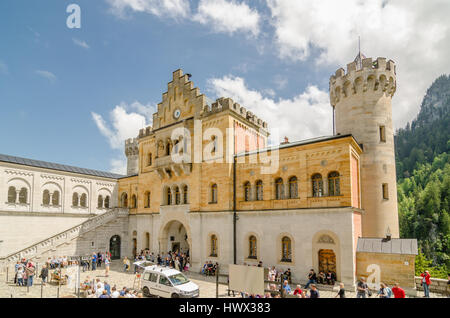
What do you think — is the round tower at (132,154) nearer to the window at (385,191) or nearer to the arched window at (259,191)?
the arched window at (259,191)

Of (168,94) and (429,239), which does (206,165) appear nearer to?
(168,94)

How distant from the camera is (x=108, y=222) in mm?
33750

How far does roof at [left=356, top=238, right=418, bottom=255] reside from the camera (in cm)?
1917

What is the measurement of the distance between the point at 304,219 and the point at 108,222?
2340 cm

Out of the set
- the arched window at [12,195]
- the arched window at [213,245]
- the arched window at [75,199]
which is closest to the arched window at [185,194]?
the arched window at [213,245]

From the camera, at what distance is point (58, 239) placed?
93.9 ft

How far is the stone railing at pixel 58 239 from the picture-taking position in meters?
25.2

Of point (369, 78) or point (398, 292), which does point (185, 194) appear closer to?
point (398, 292)

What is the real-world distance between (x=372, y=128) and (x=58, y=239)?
106 ft

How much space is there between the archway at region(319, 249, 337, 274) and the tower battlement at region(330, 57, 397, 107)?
50.0 ft

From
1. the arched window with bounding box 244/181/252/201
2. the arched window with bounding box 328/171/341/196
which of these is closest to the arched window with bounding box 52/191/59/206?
the arched window with bounding box 244/181/252/201

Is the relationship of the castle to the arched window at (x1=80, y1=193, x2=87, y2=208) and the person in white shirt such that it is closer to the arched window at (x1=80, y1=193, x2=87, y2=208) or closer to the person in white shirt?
the arched window at (x1=80, y1=193, x2=87, y2=208)

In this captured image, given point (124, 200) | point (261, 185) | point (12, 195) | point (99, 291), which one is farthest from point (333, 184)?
Result: point (12, 195)

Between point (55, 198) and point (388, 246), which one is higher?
point (55, 198)
